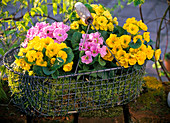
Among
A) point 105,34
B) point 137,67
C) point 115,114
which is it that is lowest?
point 115,114

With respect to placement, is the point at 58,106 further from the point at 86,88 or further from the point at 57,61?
the point at 57,61

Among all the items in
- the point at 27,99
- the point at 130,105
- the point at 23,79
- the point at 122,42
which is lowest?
the point at 130,105

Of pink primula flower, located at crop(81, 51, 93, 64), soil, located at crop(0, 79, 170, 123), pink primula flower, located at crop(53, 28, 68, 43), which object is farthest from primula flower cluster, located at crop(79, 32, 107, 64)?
soil, located at crop(0, 79, 170, 123)

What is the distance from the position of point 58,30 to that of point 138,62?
1.62 ft

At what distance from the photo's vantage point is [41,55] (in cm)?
Answer: 110

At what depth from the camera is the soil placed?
123 centimetres

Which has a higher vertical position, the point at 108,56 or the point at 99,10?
the point at 99,10

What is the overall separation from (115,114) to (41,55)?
1.82 ft

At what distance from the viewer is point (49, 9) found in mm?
3875

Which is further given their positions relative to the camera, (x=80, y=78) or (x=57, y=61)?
(x=80, y=78)

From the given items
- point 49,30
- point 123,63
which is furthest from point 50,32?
point 123,63

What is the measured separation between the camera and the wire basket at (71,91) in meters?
1.18

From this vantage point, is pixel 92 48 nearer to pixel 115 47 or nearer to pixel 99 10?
pixel 115 47

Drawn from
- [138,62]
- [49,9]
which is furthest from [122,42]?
[49,9]
